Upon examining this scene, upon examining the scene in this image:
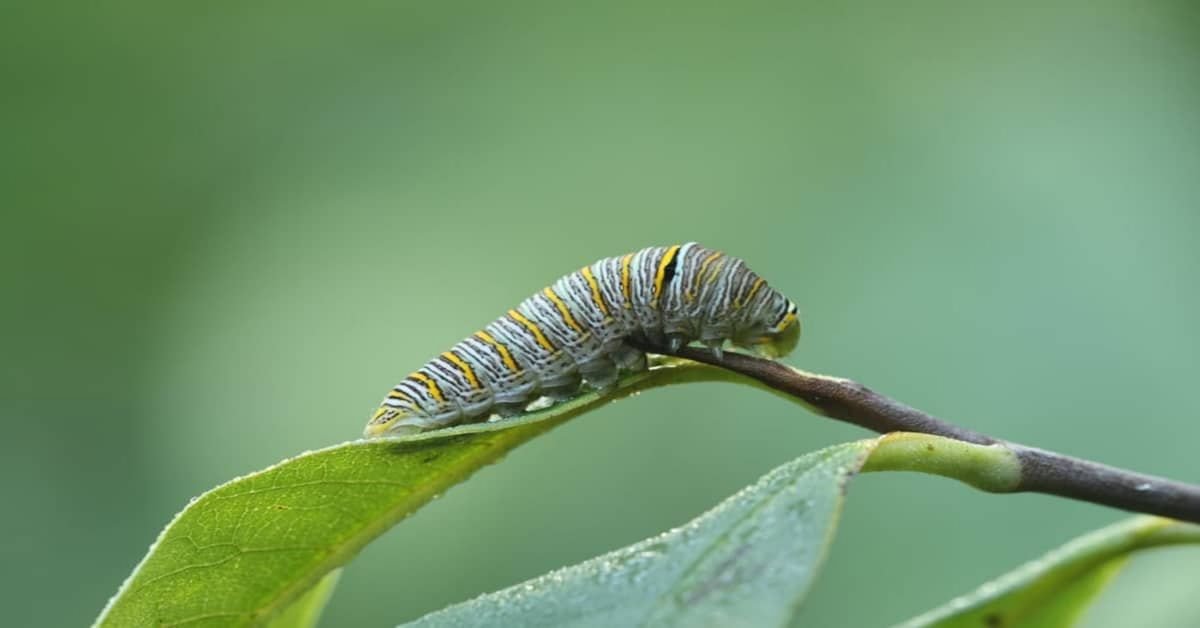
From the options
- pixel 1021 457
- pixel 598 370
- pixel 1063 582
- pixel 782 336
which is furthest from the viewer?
pixel 782 336

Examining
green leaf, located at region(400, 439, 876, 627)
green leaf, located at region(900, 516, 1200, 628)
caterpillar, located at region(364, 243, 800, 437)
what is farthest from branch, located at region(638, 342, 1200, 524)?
caterpillar, located at region(364, 243, 800, 437)

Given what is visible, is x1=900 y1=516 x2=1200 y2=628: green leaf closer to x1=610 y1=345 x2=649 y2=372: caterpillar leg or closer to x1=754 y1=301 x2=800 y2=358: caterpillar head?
x1=610 y1=345 x2=649 y2=372: caterpillar leg

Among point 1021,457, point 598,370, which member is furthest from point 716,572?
point 598,370

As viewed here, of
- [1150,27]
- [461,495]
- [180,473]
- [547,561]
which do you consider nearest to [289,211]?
[180,473]

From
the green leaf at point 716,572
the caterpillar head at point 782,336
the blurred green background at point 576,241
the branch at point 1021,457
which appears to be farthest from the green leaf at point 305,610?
the blurred green background at point 576,241

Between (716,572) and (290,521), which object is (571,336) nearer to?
(290,521)
